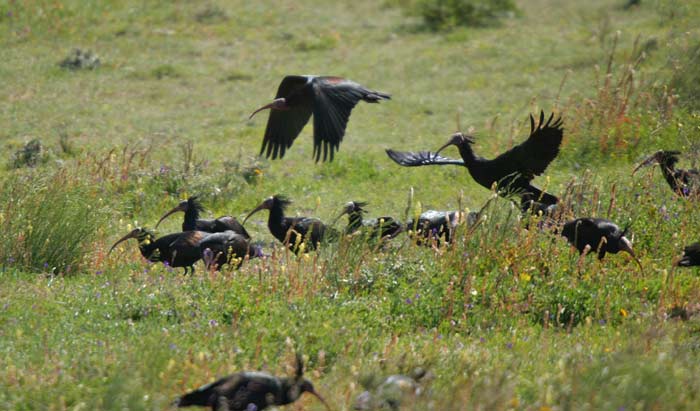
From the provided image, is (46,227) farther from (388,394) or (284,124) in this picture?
(388,394)

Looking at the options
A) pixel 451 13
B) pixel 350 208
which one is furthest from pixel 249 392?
pixel 451 13

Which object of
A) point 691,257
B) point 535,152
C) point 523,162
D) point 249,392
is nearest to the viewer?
point 249,392

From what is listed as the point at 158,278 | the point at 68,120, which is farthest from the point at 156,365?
the point at 68,120

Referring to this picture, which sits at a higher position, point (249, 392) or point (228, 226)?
point (249, 392)

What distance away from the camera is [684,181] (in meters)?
10.2

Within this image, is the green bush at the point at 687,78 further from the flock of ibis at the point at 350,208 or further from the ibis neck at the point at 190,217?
the ibis neck at the point at 190,217

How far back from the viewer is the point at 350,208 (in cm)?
957

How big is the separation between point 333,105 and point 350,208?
3.12ft

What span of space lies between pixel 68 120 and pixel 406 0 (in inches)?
434

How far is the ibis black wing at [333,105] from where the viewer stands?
9.35m

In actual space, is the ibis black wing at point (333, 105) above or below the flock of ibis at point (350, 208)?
above

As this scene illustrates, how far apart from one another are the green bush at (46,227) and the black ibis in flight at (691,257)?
4.39m

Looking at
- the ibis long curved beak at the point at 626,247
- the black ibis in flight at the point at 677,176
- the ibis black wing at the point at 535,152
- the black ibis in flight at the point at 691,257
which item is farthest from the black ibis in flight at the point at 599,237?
the black ibis in flight at the point at 677,176

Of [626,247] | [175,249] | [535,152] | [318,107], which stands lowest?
[175,249]
